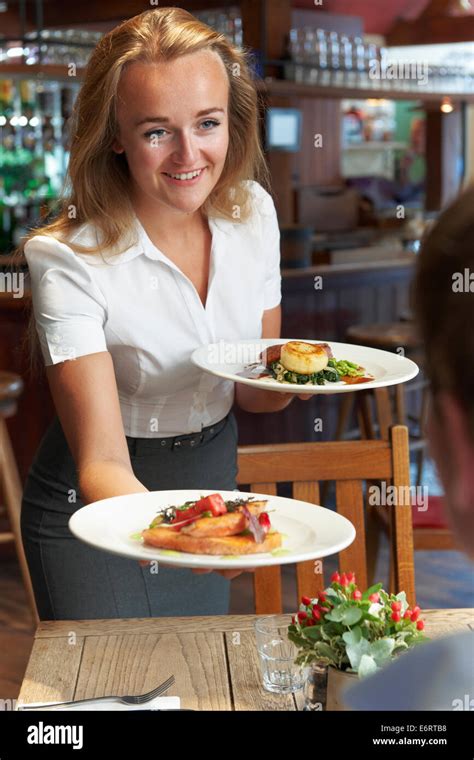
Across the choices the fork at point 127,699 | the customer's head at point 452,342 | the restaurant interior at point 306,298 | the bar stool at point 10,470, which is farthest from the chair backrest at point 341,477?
the bar stool at point 10,470

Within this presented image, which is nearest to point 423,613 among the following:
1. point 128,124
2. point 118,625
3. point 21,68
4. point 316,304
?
point 118,625

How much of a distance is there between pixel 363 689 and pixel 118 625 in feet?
3.56

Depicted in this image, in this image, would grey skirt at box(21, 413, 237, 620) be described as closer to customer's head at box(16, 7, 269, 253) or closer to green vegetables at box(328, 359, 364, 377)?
green vegetables at box(328, 359, 364, 377)

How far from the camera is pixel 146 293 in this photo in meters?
1.84

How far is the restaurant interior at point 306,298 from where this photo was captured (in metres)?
1.79

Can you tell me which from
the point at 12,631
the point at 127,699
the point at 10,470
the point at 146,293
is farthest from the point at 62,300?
the point at 12,631

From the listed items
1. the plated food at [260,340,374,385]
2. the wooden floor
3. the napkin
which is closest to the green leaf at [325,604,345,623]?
the napkin

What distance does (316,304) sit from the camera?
199 inches

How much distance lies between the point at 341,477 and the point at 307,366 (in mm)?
305

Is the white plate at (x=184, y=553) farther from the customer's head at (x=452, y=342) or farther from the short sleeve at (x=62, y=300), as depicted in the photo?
the customer's head at (x=452, y=342)

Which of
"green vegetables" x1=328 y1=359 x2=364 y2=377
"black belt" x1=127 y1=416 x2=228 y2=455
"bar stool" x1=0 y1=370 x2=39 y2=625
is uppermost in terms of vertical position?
"green vegetables" x1=328 y1=359 x2=364 y2=377

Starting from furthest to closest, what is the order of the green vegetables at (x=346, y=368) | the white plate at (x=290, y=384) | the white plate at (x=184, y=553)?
1. the green vegetables at (x=346, y=368)
2. the white plate at (x=290, y=384)
3. the white plate at (x=184, y=553)

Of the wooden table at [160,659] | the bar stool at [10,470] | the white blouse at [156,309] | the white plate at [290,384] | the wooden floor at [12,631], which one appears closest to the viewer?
the wooden table at [160,659]

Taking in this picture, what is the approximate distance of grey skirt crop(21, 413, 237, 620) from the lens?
6.26ft
